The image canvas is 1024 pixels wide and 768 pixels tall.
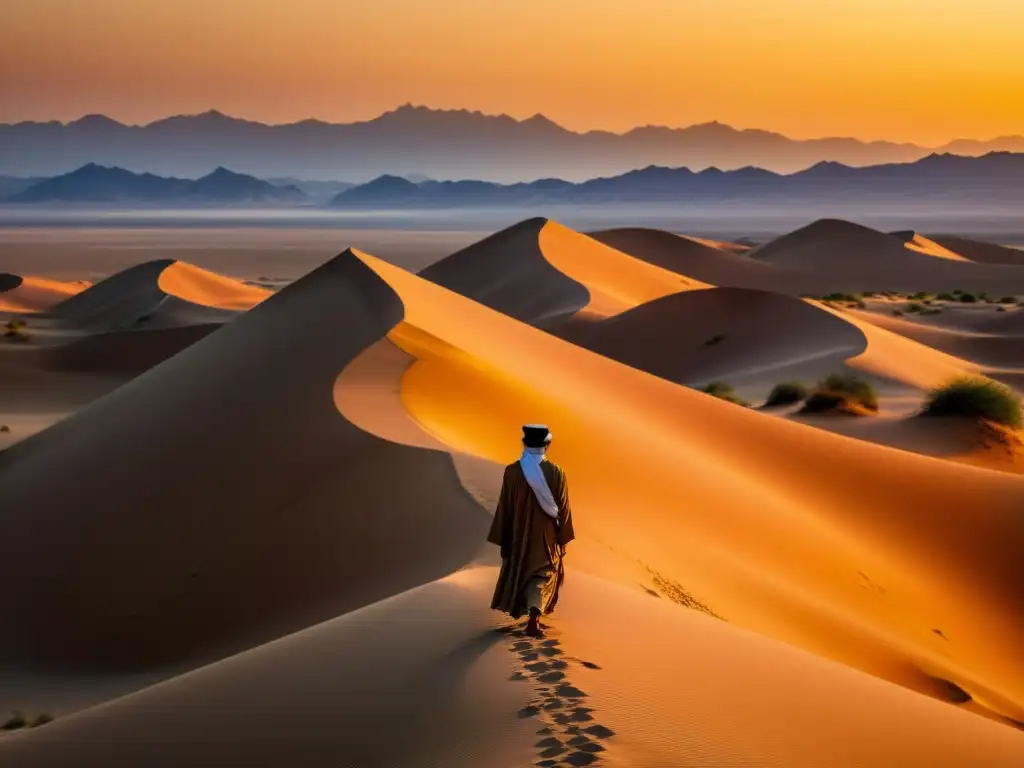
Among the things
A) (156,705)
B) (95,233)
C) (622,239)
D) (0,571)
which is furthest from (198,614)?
(95,233)

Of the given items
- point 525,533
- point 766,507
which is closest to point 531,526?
point 525,533

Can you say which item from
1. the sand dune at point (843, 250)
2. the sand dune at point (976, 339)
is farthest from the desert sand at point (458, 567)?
the sand dune at point (843, 250)

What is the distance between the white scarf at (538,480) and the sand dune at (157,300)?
44.0 meters

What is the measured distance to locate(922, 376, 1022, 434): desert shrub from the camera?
24.6 m

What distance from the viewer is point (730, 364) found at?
126 ft

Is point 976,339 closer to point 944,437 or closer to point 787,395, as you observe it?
point 787,395

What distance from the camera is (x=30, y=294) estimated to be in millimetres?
66875

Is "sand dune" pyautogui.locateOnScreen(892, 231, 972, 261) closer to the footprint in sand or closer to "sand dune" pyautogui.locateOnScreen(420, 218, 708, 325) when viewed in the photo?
"sand dune" pyautogui.locateOnScreen(420, 218, 708, 325)

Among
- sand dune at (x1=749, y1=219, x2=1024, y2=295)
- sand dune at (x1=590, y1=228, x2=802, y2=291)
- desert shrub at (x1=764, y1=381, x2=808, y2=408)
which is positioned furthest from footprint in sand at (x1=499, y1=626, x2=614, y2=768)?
sand dune at (x1=749, y1=219, x2=1024, y2=295)

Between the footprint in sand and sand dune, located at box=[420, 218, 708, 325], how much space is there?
4349 cm

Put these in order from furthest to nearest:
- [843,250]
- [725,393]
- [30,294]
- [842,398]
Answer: [843,250] → [30,294] → [725,393] → [842,398]

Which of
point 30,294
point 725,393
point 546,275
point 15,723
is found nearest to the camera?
point 15,723

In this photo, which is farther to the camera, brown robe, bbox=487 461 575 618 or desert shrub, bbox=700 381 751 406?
desert shrub, bbox=700 381 751 406

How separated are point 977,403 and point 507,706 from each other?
21.6 metres
